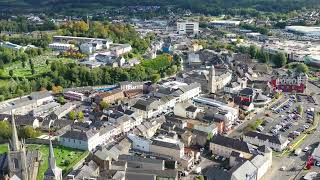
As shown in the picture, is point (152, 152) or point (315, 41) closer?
point (152, 152)

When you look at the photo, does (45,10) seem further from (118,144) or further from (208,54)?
(118,144)

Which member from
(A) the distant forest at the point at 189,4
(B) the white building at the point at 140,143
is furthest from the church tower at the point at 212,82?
(A) the distant forest at the point at 189,4

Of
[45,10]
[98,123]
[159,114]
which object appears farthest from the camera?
[45,10]

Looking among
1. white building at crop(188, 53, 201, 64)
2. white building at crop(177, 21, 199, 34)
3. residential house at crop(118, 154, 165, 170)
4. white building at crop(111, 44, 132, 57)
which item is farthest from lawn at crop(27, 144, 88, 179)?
white building at crop(177, 21, 199, 34)

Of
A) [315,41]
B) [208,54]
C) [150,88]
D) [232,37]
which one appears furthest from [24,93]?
[315,41]

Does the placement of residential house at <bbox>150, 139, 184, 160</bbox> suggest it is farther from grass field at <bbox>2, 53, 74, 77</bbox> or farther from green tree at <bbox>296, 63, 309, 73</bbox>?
green tree at <bbox>296, 63, 309, 73</bbox>

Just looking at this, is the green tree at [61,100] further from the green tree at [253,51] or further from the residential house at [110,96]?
the green tree at [253,51]

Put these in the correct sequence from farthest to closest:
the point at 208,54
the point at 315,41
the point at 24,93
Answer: the point at 315,41, the point at 208,54, the point at 24,93
